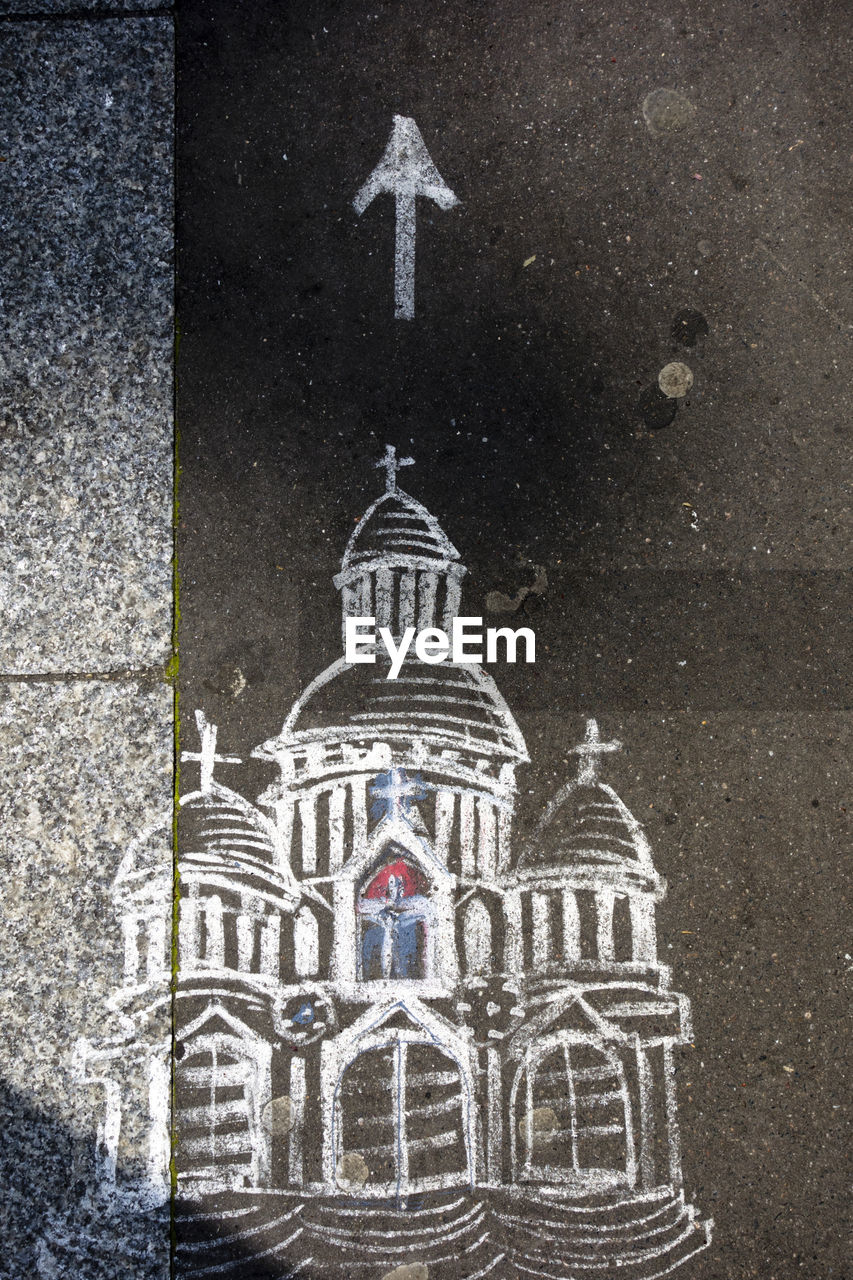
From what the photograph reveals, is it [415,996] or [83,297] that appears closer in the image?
[415,996]

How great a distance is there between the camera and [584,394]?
2.91m

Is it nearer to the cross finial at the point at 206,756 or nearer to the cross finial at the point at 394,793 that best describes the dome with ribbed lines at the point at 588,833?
the cross finial at the point at 394,793

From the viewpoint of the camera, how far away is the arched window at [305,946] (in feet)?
9.14

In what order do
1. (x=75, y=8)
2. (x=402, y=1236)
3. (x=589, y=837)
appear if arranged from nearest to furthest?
(x=402, y=1236)
(x=589, y=837)
(x=75, y=8)

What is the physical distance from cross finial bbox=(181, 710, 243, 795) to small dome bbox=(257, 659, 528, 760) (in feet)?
0.48

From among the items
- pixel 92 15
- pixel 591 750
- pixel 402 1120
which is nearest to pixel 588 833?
pixel 591 750

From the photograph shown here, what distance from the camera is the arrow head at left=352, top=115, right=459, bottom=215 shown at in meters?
2.91

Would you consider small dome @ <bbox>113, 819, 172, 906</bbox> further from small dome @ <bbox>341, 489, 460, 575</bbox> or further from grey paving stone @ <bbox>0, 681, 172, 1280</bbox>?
small dome @ <bbox>341, 489, 460, 575</bbox>

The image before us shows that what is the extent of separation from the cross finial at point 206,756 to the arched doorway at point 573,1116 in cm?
158

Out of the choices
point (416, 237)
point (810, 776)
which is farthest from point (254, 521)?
point (810, 776)

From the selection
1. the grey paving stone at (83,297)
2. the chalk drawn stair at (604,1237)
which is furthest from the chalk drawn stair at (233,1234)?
the grey paving stone at (83,297)

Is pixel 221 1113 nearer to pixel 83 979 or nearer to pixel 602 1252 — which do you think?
pixel 83 979

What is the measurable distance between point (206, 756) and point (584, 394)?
2.05 meters

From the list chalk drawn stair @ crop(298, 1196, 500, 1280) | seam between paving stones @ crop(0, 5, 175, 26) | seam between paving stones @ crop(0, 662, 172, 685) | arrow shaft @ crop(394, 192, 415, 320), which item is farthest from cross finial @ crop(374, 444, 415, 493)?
chalk drawn stair @ crop(298, 1196, 500, 1280)
